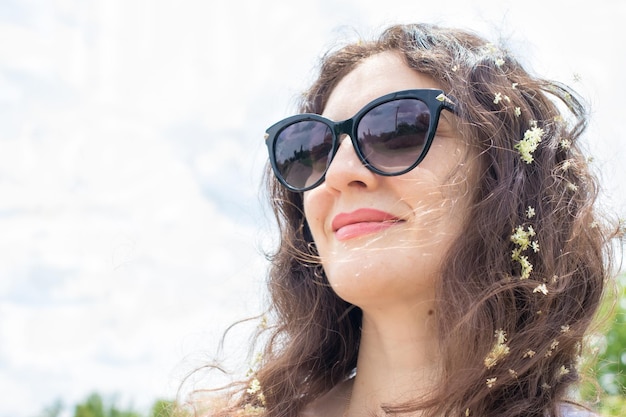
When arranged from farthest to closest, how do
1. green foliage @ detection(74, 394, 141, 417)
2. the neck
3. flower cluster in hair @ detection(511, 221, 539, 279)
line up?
1. green foliage @ detection(74, 394, 141, 417)
2. the neck
3. flower cluster in hair @ detection(511, 221, 539, 279)

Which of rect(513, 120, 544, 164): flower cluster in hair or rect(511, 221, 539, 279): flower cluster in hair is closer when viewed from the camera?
rect(511, 221, 539, 279): flower cluster in hair

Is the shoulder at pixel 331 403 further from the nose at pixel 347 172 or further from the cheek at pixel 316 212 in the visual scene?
the nose at pixel 347 172

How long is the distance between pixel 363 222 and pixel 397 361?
435 mm

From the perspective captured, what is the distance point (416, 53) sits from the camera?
2.24m

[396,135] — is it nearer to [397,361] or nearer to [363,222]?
[363,222]

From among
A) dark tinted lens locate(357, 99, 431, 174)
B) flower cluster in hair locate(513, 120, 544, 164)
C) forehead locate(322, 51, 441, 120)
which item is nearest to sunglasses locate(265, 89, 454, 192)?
dark tinted lens locate(357, 99, 431, 174)

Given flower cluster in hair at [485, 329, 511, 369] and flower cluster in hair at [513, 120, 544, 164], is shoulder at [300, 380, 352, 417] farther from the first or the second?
flower cluster in hair at [513, 120, 544, 164]

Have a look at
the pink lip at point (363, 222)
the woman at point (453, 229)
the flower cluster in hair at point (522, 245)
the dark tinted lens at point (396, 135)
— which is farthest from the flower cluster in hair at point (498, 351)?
the dark tinted lens at point (396, 135)

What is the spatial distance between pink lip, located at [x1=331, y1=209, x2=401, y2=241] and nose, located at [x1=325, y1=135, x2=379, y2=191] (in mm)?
82

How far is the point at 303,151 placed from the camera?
7.54 feet

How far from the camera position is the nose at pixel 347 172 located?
2056 millimetres

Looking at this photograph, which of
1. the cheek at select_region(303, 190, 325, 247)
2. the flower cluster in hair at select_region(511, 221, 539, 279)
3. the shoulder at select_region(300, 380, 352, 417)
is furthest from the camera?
the shoulder at select_region(300, 380, 352, 417)

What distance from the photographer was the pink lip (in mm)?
2021

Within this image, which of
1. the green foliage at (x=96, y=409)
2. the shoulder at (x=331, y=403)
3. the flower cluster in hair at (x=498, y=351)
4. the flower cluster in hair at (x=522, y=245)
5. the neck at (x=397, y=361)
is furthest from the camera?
the green foliage at (x=96, y=409)
